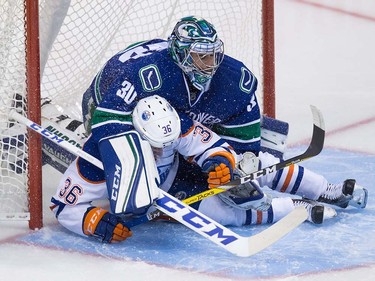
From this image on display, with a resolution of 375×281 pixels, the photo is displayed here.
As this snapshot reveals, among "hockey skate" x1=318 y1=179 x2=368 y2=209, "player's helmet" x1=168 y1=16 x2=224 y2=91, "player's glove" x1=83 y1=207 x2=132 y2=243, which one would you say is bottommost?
"player's glove" x1=83 y1=207 x2=132 y2=243

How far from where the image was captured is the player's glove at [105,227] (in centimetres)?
420

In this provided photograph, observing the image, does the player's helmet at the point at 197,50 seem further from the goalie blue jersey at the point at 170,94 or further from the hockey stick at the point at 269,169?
the hockey stick at the point at 269,169

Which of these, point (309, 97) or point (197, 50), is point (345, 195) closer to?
point (197, 50)

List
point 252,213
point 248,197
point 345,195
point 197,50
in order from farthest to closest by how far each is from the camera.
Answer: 1. point 345,195
2. point 252,213
3. point 248,197
4. point 197,50

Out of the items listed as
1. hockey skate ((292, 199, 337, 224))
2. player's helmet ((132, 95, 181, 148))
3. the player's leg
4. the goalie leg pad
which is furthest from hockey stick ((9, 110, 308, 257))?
hockey skate ((292, 199, 337, 224))

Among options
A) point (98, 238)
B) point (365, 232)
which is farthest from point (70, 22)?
point (365, 232)

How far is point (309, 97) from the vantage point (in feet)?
19.5

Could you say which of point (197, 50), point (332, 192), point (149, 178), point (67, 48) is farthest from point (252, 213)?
point (67, 48)

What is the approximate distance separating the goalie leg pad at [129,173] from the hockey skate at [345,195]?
728 millimetres

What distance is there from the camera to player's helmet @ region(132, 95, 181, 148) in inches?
163

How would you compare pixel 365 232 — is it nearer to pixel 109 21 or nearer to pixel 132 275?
pixel 132 275

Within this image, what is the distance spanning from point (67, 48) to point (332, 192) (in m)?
1.12

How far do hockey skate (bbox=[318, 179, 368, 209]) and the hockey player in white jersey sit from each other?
8 centimetres

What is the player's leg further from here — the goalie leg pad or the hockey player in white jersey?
the goalie leg pad
